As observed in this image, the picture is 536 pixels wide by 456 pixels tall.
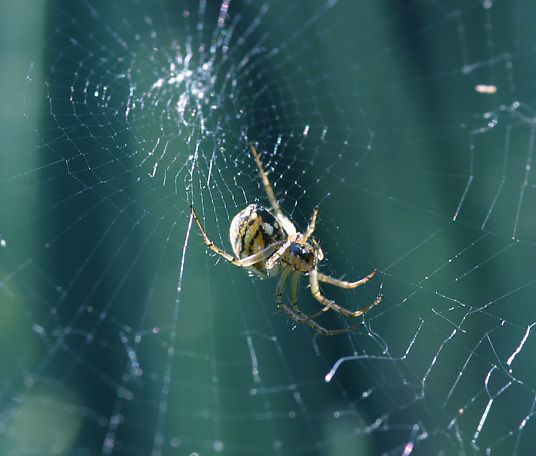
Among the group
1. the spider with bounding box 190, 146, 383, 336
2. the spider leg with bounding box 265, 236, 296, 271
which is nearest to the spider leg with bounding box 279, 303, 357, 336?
the spider with bounding box 190, 146, 383, 336

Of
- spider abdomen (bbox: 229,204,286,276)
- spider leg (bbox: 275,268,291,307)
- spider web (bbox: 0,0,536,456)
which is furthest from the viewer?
spider web (bbox: 0,0,536,456)

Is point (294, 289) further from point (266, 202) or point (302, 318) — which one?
point (266, 202)

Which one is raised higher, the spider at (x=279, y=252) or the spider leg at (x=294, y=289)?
the spider at (x=279, y=252)

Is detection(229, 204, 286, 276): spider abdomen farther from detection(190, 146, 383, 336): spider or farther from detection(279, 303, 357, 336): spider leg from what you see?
detection(279, 303, 357, 336): spider leg

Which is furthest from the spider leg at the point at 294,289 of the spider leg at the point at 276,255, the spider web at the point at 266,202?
the spider web at the point at 266,202

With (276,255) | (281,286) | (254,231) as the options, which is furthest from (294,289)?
(254,231)

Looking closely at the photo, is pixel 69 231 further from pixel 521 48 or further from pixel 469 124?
pixel 521 48

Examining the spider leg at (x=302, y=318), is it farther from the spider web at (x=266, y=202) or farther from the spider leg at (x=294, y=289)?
the spider web at (x=266, y=202)
